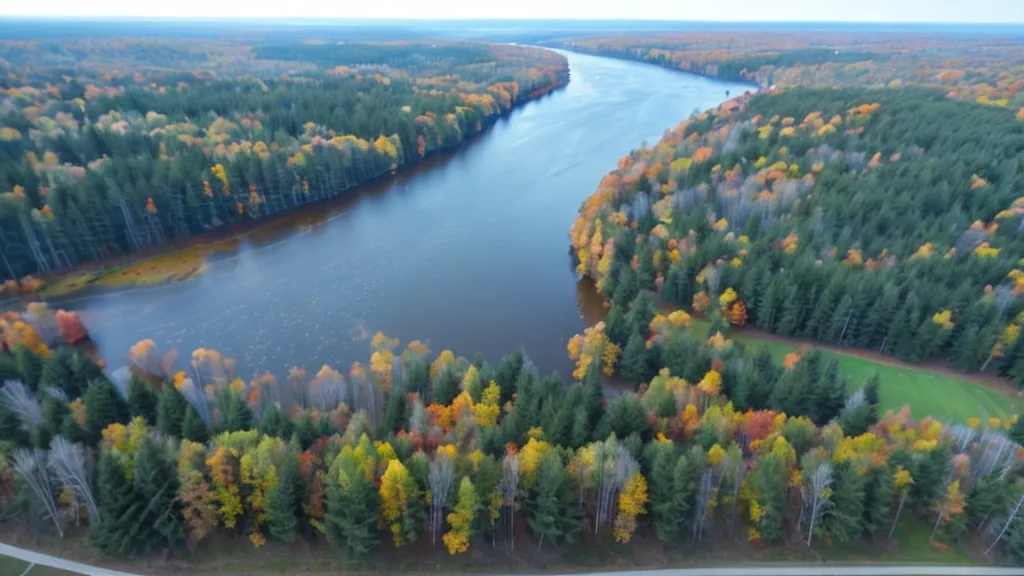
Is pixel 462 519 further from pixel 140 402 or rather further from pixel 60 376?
pixel 60 376

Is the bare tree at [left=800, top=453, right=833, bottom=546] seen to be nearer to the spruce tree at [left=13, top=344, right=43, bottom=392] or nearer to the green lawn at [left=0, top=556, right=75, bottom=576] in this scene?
the green lawn at [left=0, top=556, right=75, bottom=576]

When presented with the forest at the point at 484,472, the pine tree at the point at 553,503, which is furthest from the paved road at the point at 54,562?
the pine tree at the point at 553,503

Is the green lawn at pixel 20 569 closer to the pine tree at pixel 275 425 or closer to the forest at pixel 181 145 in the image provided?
the pine tree at pixel 275 425

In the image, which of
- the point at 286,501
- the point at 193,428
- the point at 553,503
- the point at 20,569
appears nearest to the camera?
the point at 286,501

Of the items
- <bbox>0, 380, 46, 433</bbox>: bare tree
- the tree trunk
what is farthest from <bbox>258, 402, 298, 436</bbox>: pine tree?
the tree trunk

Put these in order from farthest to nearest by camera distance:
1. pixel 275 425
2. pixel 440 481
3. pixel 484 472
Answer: pixel 275 425 → pixel 484 472 → pixel 440 481

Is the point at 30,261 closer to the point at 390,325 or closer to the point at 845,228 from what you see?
the point at 390,325

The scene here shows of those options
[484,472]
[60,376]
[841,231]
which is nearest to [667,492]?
[484,472]
